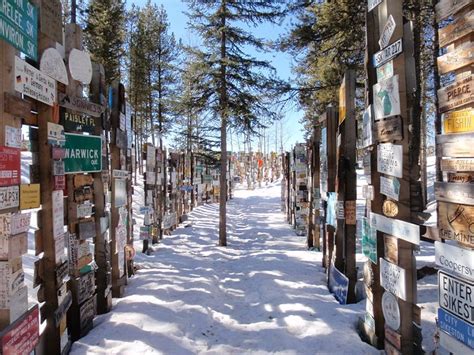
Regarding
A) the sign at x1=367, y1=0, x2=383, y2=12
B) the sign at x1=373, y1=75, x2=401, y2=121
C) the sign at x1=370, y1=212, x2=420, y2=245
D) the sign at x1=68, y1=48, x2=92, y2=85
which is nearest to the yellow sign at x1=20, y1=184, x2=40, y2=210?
the sign at x1=68, y1=48, x2=92, y2=85

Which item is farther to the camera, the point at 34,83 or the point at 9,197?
the point at 34,83

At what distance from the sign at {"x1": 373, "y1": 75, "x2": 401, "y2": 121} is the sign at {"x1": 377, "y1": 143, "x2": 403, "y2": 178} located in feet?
1.09

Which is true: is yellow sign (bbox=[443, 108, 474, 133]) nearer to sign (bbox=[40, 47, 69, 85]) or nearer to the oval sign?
the oval sign

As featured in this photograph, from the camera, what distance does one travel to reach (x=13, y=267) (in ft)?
9.70

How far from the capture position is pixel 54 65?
3914 mm

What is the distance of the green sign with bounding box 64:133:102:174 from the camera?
4.51 m

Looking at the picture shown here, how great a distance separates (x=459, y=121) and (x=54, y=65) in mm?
3894

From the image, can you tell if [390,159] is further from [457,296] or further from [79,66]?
[79,66]

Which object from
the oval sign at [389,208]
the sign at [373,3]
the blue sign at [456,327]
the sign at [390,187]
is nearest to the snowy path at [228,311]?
the blue sign at [456,327]

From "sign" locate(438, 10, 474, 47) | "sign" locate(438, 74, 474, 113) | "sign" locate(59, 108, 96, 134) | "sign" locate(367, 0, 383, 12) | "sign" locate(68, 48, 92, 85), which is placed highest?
"sign" locate(367, 0, 383, 12)

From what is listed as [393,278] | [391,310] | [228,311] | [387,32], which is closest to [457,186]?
[393,278]

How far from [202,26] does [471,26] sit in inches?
421

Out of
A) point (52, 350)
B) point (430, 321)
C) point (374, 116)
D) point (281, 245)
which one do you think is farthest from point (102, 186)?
point (281, 245)

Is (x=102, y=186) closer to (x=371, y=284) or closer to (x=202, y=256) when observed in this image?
(x=371, y=284)
